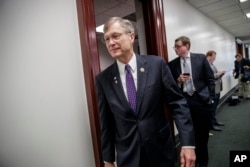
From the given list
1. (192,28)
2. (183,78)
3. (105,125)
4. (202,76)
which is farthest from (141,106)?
(192,28)

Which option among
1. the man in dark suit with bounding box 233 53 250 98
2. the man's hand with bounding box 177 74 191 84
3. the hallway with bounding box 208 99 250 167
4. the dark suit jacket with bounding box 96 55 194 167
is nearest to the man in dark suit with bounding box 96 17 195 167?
the dark suit jacket with bounding box 96 55 194 167

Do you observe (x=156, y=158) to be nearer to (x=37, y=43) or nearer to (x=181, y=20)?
(x=37, y=43)

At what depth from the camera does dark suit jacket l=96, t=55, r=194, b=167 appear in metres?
1.23

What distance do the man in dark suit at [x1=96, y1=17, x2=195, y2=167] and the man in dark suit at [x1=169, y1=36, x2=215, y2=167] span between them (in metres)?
1.00

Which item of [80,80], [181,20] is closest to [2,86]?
[80,80]

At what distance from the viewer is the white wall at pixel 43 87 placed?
182cm

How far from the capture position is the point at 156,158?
1.25m

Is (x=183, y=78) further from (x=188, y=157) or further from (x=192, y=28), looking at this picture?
(x=192, y=28)

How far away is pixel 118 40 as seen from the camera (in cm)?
124

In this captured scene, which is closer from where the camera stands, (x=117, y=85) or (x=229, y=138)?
(x=117, y=85)

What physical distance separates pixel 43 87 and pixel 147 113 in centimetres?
125

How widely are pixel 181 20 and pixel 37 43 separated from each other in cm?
252

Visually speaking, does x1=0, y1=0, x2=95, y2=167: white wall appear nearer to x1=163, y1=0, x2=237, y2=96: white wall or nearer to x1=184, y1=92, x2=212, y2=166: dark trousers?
x1=184, y1=92, x2=212, y2=166: dark trousers

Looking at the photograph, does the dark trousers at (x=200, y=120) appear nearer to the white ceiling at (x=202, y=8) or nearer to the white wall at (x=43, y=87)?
the white wall at (x=43, y=87)
